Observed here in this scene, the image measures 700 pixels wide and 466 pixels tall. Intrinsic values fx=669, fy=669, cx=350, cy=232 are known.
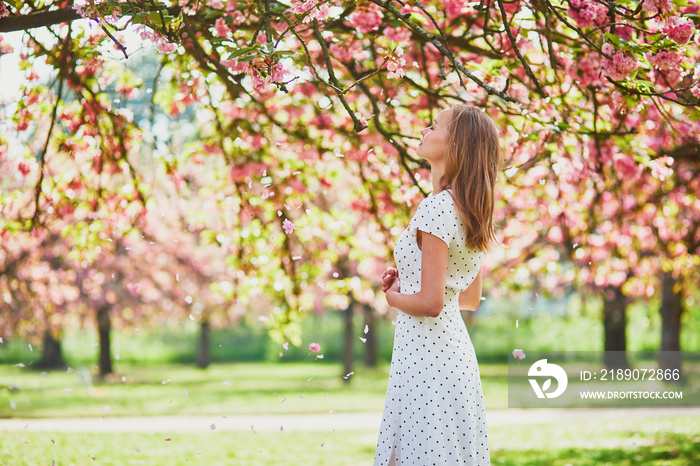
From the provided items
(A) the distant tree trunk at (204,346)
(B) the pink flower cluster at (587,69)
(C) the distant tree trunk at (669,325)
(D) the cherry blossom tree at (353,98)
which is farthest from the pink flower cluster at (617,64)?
(A) the distant tree trunk at (204,346)

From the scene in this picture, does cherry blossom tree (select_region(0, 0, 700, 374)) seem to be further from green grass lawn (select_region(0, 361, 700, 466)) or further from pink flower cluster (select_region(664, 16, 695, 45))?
green grass lawn (select_region(0, 361, 700, 466))

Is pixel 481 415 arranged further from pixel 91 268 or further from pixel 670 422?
pixel 91 268

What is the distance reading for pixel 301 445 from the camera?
279 inches

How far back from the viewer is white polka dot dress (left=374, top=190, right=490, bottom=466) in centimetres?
240

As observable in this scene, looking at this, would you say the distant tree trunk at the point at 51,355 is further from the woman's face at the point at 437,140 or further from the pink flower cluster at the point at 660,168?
the woman's face at the point at 437,140

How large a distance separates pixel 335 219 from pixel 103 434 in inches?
146

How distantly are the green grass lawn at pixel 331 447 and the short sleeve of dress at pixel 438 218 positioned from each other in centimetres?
415

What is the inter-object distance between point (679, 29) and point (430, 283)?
1.92m

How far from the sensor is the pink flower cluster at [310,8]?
309cm

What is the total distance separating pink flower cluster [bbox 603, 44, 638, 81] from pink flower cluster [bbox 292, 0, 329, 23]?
142cm

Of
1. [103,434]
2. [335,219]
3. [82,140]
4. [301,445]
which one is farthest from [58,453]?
[335,219]

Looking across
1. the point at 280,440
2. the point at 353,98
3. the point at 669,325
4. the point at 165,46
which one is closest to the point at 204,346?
the point at 669,325

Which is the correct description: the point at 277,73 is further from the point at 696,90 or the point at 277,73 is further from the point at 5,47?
the point at 5,47

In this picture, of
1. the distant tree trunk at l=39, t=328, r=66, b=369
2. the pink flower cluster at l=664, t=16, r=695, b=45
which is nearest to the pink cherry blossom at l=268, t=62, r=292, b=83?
the pink flower cluster at l=664, t=16, r=695, b=45
